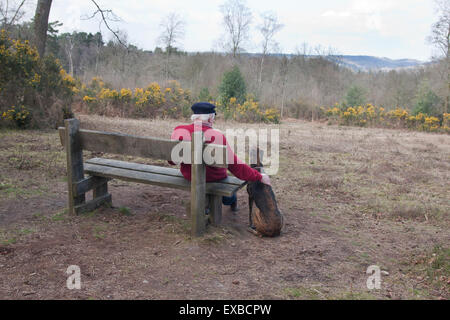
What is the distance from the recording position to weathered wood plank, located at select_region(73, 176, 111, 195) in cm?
421

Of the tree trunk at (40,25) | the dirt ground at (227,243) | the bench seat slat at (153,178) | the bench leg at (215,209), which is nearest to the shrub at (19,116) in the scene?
the tree trunk at (40,25)

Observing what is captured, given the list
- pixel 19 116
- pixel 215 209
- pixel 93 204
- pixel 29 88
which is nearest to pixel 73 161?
pixel 93 204

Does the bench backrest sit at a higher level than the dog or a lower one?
higher

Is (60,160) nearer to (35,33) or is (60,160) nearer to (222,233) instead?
(222,233)

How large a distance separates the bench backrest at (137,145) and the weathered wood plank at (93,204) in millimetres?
691

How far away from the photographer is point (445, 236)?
4344 millimetres

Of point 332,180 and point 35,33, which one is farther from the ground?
point 35,33

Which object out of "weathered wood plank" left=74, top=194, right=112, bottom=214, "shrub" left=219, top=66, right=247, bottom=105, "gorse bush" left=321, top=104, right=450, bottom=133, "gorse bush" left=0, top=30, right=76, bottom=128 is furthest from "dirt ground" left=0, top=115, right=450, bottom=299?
"shrub" left=219, top=66, right=247, bottom=105

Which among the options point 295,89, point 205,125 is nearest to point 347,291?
point 205,125

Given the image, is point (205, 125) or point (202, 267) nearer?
point (202, 267)

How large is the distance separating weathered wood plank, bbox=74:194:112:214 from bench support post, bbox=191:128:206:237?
1410 millimetres

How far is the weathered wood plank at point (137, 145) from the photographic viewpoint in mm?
3506

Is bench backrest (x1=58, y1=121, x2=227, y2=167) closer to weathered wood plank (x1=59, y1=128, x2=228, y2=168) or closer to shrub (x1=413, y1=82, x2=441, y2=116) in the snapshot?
weathered wood plank (x1=59, y1=128, x2=228, y2=168)

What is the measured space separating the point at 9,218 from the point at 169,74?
2456 cm
